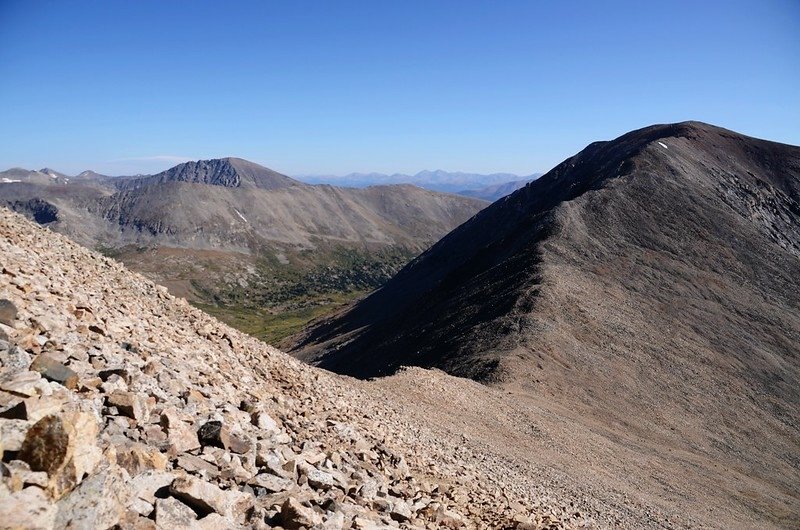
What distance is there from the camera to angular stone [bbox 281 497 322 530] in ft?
30.1

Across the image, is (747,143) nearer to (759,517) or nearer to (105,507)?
(759,517)

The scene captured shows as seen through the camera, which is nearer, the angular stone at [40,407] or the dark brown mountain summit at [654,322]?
the angular stone at [40,407]

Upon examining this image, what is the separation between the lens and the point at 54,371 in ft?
31.5

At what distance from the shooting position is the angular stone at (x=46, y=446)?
691 cm

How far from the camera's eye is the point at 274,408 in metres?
14.8

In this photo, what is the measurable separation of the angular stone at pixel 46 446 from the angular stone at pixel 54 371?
2709mm

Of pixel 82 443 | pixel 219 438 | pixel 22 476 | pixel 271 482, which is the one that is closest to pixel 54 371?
pixel 82 443

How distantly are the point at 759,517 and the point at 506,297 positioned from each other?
28847 mm

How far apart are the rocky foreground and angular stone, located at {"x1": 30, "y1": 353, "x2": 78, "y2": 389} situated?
2 centimetres

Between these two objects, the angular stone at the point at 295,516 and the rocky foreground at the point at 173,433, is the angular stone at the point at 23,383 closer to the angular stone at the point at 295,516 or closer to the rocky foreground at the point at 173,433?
the rocky foreground at the point at 173,433

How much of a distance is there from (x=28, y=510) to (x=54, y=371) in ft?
12.9

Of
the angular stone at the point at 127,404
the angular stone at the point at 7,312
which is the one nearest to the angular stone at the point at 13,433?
the angular stone at the point at 127,404

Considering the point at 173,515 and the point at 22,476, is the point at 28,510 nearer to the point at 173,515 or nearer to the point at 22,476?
the point at 22,476

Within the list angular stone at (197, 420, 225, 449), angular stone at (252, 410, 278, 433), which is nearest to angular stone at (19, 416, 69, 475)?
angular stone at (197, 420, 225, 449)
